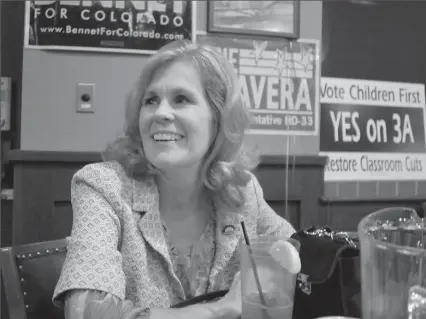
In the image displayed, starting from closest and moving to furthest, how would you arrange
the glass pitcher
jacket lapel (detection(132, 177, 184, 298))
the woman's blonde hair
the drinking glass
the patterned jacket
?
the glass pitcher, the drinking glass, the patterned jacket, jacket lapel (detection(132, 177, 184, 298)), the woman's blonde hair

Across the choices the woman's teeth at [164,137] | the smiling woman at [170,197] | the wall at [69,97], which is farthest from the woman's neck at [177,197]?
the wall at [69,97]

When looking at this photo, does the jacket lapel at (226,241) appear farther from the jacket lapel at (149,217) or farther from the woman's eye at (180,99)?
the woman's eye at (180,99)

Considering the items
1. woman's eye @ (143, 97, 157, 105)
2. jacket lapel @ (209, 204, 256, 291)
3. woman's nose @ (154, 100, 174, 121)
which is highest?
woman's eye @ (143, 97, 157, 105)

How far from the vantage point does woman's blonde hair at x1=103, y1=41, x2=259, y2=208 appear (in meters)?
1.15

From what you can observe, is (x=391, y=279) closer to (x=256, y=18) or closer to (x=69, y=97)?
(x=69, y=97)

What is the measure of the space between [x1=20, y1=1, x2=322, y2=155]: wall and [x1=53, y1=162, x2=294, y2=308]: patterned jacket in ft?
2.97

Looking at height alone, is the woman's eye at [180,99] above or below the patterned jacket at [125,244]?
above

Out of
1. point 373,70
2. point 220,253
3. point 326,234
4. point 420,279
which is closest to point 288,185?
point 373,70

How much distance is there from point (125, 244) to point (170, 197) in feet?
0.62

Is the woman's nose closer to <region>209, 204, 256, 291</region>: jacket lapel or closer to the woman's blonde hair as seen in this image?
the woman's blonde hair

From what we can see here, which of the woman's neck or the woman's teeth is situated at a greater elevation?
the woman's teeth

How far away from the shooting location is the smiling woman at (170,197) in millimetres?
947

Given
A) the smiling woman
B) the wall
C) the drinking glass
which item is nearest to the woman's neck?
the smiling woman

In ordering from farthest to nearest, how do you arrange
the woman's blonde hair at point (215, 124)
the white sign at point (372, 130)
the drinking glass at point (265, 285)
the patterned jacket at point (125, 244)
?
the white sign at point (372, 130) < the woman's blonde hair at point (215, 124) < the patterned jacket at point (125, 244) < the drinking glass at point (265, 285)
